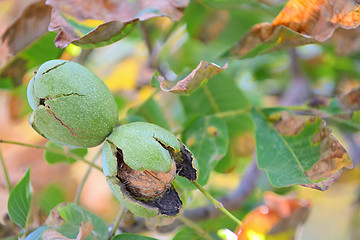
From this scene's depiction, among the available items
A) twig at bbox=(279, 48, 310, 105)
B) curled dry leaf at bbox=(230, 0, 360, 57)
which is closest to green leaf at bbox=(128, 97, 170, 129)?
curled dry leaf at bbox=(230, 0, 360, 57)

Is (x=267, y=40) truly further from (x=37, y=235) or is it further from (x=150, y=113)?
(x=37, y=235)

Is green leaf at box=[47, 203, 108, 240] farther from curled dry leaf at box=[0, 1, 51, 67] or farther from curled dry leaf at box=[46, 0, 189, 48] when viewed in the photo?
curled dry leaf at box=[0, 1, 51, 67]

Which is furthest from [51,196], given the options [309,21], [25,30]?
[309,21]

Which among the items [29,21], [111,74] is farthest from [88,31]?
[111,74]

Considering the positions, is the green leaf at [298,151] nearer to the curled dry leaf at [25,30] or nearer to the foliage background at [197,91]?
the foliage background at [197,91]

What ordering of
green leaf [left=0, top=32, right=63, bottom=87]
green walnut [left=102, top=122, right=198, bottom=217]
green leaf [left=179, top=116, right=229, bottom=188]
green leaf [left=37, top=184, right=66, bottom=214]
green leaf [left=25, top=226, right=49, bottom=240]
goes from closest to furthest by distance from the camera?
green walnut [left=102, top=122, right=198, bottom=217]
green leaf [left=25, top=226, right=49, bottom=240]
green leaf [left=179, top=116, right=229, bottom=188]
green leaf [left=0, top=32, right=63, bottom=87]
green leaf [left=37, top=184, right=66, bottom=214]

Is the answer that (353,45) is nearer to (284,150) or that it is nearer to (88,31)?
(284,150)

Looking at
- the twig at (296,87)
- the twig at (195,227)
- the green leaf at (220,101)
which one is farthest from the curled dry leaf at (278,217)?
the twig at (296,87)
